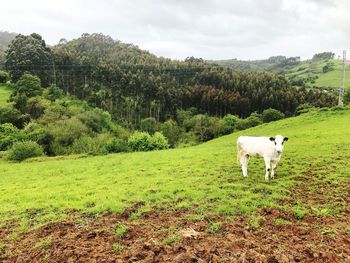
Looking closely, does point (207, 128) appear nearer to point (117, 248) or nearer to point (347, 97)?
point (347, 97)

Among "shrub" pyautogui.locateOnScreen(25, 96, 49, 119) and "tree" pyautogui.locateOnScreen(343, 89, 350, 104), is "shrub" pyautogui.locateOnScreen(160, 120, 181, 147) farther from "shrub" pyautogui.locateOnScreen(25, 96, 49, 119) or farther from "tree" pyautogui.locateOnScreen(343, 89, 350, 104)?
"tree" pyautogui.locateOnScreen(343, 89, 350, 104)

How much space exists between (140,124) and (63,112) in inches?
1013

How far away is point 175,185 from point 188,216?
4519mm

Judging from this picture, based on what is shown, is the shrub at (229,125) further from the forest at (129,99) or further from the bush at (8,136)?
the bush at (8,136)

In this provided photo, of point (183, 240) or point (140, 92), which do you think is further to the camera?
point (140, 92)

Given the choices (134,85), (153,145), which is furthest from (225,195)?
(134,85)

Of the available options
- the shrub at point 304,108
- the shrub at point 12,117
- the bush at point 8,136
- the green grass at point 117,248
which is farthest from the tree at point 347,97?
the green grass at point 117,248

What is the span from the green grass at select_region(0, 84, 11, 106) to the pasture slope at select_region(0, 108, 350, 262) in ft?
198

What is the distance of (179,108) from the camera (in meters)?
104

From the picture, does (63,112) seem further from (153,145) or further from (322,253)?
(322,253)

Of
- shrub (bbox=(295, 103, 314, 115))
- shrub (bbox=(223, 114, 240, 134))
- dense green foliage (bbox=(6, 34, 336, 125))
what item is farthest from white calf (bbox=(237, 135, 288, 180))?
dense green foliage (bbox=(6, 34, 336, 125))

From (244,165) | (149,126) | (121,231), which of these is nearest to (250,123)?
(149,126)

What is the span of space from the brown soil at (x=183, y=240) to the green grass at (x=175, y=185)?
3.65 ft

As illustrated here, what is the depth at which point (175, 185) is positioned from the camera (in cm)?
1503
